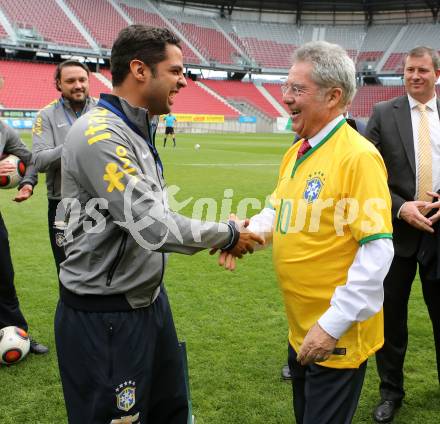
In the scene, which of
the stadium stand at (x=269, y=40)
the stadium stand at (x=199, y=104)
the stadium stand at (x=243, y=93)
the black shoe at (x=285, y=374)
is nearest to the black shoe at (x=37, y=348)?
the black shoe at (x=285, y=374)

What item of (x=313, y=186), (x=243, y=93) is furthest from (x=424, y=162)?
(x=243, y=93)

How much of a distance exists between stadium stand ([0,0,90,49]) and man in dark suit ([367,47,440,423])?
137ft

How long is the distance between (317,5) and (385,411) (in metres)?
60.5

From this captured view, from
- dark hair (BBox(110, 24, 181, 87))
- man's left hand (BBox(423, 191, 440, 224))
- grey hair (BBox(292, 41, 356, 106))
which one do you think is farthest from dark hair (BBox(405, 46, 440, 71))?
dark hair (BBox(110, 24, 181, 87))

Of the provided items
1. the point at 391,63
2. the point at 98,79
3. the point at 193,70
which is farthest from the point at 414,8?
the point at 98,79

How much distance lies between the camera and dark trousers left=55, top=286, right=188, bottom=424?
2105 mm

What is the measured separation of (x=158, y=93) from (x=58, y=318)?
1114mm

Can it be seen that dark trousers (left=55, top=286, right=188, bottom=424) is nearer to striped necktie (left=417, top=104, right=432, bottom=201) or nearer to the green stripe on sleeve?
the green stripe on sleeve

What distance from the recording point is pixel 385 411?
3.20 metres

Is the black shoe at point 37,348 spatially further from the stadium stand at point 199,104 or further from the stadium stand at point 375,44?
the stadium stand at point 375,44

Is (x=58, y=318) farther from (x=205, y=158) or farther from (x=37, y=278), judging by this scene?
(x=205, y=158)

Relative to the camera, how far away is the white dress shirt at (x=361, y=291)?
191cm

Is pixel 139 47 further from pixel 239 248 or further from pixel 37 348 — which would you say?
pixel 37 348

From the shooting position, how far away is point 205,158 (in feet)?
62.0
